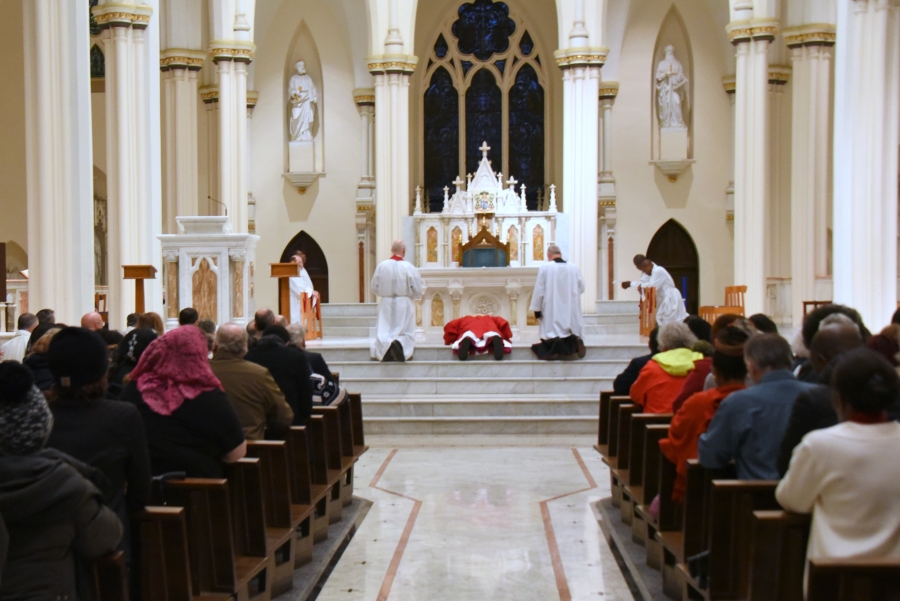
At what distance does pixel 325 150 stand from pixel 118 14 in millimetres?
8769

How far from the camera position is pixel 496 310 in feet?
49.6

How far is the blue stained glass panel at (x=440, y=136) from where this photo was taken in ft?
72.8

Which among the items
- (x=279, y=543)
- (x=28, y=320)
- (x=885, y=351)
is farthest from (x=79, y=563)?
(x=28, y=320)

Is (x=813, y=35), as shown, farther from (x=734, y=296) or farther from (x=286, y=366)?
(x=286, y=366)

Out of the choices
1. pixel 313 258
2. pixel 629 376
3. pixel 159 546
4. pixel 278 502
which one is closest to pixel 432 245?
pixel 313 258

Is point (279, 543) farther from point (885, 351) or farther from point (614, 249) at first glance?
point (614, 249)

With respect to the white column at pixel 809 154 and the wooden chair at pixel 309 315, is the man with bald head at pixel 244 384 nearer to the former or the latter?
the wooden chair at pixel 309 315

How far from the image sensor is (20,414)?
276 centimetres

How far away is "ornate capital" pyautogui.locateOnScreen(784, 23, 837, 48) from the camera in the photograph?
15.8 meters

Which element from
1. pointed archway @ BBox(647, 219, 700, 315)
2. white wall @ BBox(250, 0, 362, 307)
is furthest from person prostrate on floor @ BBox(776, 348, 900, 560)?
white wall @ BBox(250, 0, 362, 307)

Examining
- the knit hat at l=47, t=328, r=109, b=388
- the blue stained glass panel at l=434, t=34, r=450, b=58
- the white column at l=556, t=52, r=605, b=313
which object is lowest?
the knit hat at l=47, t=328, r=109, b=388

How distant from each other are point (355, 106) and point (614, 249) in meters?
6.29

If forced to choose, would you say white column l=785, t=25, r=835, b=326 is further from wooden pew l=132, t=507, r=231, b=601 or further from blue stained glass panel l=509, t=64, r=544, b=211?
wooden pew l=132, t=507, r=231, b=601

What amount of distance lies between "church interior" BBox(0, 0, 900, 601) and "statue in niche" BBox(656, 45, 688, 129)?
6 cm
